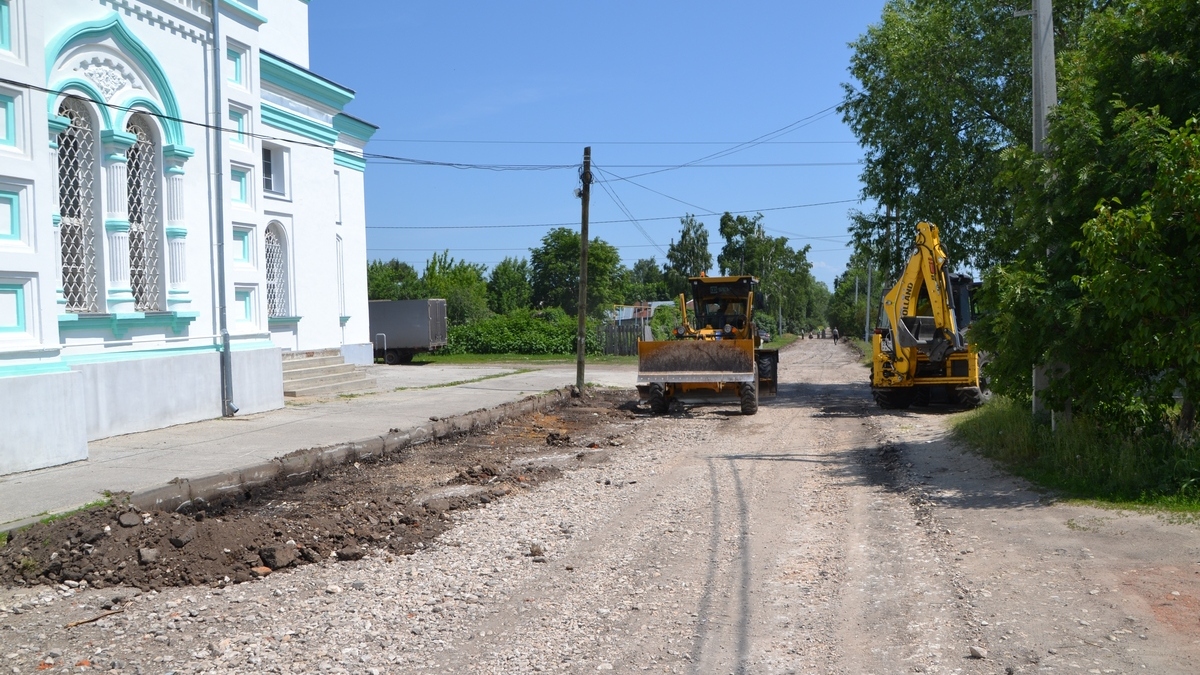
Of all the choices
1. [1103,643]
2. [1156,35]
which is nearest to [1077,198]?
[1156,35]

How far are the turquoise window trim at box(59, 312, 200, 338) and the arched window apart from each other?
732 cm

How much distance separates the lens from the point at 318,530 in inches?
308

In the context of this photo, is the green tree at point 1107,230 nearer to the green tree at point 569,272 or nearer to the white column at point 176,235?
the white column at point 176,235

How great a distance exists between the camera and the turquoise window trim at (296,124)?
21.0 m

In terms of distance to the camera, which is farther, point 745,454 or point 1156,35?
point 745,454

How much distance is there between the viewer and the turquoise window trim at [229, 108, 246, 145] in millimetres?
15422

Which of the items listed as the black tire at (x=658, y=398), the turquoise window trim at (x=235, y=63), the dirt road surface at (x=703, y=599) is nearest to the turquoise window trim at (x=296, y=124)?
the turquoise window trim at (x=235, y=63)

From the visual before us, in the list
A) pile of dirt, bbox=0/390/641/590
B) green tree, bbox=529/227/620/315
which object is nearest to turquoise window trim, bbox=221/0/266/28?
pile of dirt, bbox=0/390/641/590

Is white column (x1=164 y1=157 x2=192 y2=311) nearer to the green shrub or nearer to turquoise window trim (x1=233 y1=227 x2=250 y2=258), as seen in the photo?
turquoise window trim (x1=233 y1=227 x2=250 y2=258)

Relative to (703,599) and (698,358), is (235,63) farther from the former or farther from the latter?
(703,599)

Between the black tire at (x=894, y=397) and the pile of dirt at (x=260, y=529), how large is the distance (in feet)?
31.0

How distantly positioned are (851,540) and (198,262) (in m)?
10.8

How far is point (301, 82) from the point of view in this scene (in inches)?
867

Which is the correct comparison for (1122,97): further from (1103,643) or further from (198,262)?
(198,262)
